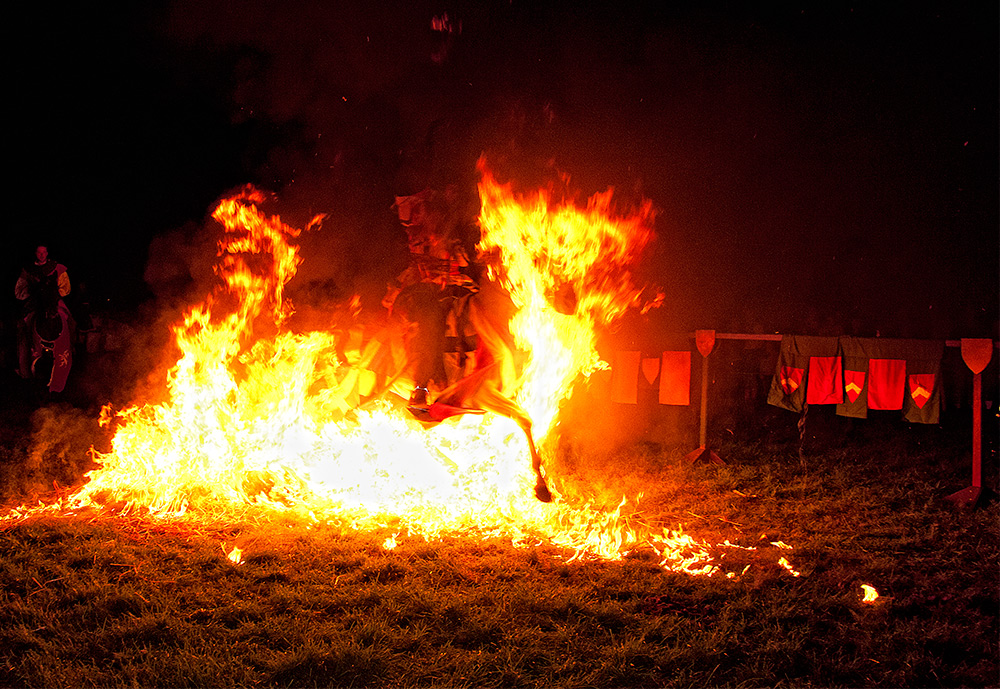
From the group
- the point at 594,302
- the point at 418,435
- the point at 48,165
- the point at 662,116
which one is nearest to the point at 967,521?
the point at 594,302

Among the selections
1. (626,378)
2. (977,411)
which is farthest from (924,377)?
(626,378)

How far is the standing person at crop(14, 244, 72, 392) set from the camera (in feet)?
37.8

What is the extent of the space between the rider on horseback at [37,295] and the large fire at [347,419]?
4.72m

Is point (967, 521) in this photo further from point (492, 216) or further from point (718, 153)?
point (718, 153)

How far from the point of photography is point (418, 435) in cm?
720

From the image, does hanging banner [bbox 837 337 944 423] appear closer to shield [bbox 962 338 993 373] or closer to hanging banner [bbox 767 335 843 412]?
hanging banner [bbox 767 335 843 412]

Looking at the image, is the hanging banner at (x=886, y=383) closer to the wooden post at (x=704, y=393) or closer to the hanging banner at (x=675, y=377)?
the wooden post at (x=704, y=393)

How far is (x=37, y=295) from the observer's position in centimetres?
1155

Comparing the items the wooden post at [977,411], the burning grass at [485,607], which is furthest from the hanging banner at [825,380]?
the burning grass at [485,607]

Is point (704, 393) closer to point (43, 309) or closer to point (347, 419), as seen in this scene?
point (347, 419)

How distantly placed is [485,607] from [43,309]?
10371mm

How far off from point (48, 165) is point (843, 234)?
1596 cm

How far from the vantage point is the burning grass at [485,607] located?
12.4 feet

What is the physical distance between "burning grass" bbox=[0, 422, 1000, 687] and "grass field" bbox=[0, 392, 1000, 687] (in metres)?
0.02
